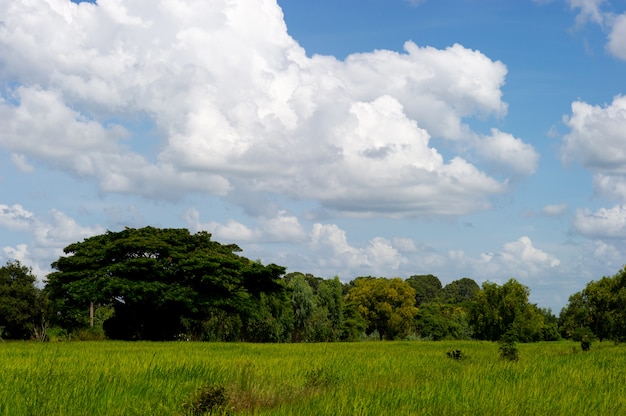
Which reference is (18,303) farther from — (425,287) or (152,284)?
(425,287)

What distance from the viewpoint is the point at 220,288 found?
41.9m

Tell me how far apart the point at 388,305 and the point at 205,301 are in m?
38.9

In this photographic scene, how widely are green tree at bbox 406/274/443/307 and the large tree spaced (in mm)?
84624

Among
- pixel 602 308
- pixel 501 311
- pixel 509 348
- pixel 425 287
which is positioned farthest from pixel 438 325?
pixel 425 287

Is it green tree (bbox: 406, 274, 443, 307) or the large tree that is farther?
green tree (bbox: 406, 274, 443, 307)

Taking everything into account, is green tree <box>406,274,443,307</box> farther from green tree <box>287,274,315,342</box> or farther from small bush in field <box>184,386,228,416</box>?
small bush in field <box>184,386,228,416</box>

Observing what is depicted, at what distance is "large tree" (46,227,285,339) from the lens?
129 ft

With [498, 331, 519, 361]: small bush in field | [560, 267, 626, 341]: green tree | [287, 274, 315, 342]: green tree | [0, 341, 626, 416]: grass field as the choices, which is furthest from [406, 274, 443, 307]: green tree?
[0, 341, 626, 416]: grass field

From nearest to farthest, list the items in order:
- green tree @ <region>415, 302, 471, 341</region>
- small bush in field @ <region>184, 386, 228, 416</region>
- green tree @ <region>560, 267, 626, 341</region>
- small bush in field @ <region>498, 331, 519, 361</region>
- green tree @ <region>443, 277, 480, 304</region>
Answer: small bush in field @ <region>184, 386, 228, 416</region> < small bush in field @ <region>498, 331, 519, 361</region> < green tree @ <region>560, 267, 626, 341</region> < green tree @ <region>415, 302, 471, 341</region> < green tree @ <region>443, 277, 480, 304</region>

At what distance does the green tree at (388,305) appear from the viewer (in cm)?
7556

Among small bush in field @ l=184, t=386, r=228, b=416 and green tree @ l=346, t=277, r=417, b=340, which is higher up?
green tree @ l=346, t=277, r=417, b=340

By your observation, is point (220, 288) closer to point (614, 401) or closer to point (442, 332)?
point (614, 401)

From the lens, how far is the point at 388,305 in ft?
247

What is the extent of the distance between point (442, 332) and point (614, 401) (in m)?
68.9
